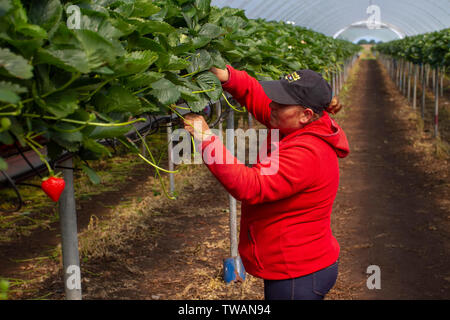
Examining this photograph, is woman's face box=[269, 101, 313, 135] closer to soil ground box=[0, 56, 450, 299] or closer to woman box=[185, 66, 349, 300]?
woman box=[185, 66, 349, 300]

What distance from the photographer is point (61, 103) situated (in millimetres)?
1237

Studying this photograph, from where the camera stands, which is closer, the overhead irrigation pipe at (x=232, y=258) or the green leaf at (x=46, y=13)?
the green leaf at (x=46, y=13)

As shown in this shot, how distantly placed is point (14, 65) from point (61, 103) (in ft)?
0.59

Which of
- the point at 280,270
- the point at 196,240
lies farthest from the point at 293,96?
the point at 196,240

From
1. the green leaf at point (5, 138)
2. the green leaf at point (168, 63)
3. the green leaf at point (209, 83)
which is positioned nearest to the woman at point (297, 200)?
the green leaf at point (209, 83)

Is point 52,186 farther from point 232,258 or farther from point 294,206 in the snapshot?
point 232,258

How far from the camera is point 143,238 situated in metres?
5.70

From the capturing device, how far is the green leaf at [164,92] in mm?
1769

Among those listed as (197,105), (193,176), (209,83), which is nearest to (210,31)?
(209,83)

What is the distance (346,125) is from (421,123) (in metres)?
2.07

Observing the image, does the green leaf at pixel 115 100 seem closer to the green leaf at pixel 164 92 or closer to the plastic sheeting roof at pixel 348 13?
the green leaf at pixel 164 92

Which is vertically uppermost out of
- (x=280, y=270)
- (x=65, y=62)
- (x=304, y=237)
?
(x=65, y=62)

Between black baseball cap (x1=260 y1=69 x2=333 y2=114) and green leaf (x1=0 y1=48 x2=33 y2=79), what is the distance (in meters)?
1.42

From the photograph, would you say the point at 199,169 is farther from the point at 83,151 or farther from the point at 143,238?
the point at 83,151
